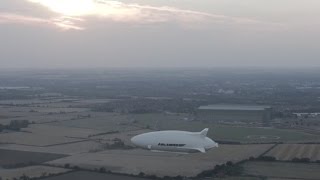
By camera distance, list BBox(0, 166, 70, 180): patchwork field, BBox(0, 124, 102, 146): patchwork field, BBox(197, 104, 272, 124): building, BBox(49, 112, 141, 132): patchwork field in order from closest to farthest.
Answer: BBox(0, 166, 70, 180): patchwork field → BBox(0, 124, 102, 146): patchwork field → BBox(49, 112, 141, 132): patchwork field → BBox(197, 104, 272, 124): building

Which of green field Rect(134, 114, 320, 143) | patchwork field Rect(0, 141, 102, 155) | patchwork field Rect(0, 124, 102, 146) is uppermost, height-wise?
patchwork field Rect(0, 124, 102, 146)

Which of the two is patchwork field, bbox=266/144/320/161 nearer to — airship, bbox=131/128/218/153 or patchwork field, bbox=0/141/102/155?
airship, bbox=131/128/218/153

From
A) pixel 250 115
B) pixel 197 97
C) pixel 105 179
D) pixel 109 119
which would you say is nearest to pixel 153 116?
pixel 109 119

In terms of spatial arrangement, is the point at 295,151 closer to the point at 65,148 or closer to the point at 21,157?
the point at 65,148

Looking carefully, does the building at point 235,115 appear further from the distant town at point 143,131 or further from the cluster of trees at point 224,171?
the cluster of trees at point 224,171

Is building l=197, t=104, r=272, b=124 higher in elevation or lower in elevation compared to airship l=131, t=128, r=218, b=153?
lower

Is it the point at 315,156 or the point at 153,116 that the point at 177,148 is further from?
the point at 153,116

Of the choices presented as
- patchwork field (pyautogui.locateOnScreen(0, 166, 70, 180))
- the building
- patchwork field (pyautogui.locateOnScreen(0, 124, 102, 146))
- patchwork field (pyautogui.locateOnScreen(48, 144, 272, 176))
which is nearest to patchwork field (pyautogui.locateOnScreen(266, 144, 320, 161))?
patchwork field (pyautogui.locateOnScreen(48, 144, 272, 176))
